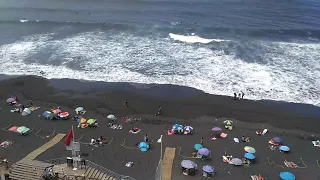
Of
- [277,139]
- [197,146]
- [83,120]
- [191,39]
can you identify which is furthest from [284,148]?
[191,39]

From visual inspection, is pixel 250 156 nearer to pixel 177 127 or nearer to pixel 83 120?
pixel 177 127

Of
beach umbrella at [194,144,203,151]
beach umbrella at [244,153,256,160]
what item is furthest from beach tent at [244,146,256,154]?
beach umbrella at [194,144,203,151]

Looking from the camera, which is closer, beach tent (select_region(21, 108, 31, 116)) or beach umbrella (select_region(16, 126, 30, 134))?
beach umbrella (select_region(16, 126, 30, 134))

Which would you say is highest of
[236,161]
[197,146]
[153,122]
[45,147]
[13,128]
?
[197,146]

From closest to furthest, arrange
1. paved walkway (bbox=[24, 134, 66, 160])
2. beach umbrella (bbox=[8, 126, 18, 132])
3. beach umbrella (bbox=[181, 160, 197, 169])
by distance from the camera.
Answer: beach umbrella (bbox=[181, 160, 197, 169]) < paved walkway (bbox=[24, 134, 66, 160]) < beach umbrella (bbox=[8, 126, 18, 132])

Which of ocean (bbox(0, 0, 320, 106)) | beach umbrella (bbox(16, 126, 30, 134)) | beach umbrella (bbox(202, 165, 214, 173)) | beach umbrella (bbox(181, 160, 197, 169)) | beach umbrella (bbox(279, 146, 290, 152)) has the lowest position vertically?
beach umbrella (bbox(16, 126, 30, 134))

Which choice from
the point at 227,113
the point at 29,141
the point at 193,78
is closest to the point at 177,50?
the point at 193,78

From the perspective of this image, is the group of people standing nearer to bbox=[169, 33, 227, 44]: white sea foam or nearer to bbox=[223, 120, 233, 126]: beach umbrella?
bbox=[223, 120, 233, 126]: beach umbrella
